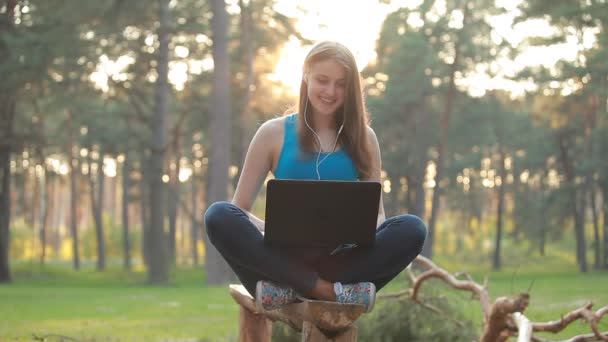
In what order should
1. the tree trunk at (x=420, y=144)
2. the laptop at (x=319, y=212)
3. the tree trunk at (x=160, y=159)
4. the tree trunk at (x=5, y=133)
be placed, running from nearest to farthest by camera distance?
the laptop at (x=319, y=212) → the tree trunk at (x=5, y=133) → the tree trunk at (x=160, y=159) → the tree trunk at (x=420, y=144)

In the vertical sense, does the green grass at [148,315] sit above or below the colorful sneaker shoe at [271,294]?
below

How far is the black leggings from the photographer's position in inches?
147

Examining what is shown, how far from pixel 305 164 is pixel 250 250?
0.55 meters

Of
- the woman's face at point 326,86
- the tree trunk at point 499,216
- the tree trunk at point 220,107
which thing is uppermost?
the tree trunk at point 220,107

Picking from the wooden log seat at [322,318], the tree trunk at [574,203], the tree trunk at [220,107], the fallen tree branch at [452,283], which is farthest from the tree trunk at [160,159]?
the wooden log seat at [322,318]

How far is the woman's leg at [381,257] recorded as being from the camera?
12.5 feet

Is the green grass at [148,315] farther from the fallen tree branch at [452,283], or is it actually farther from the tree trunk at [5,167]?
the tree trunk at [5,167]

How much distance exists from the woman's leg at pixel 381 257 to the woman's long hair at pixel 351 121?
398mm

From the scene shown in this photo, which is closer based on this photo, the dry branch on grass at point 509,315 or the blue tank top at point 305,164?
the blue tank top at point 305,164

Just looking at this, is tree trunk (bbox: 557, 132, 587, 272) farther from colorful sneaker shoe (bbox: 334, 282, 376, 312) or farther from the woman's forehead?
colorful sneaker shoe (bbox: 334, 282, 376, 312)

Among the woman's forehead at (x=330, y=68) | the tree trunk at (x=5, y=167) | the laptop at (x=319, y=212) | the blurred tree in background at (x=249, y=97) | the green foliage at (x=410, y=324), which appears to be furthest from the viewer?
the tree trunk at (x=5, y=167)

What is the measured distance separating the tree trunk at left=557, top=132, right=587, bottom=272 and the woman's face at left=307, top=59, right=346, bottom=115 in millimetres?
30088

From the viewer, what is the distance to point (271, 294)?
147 inches

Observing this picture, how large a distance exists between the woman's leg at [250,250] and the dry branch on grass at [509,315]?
1012 millimetres
